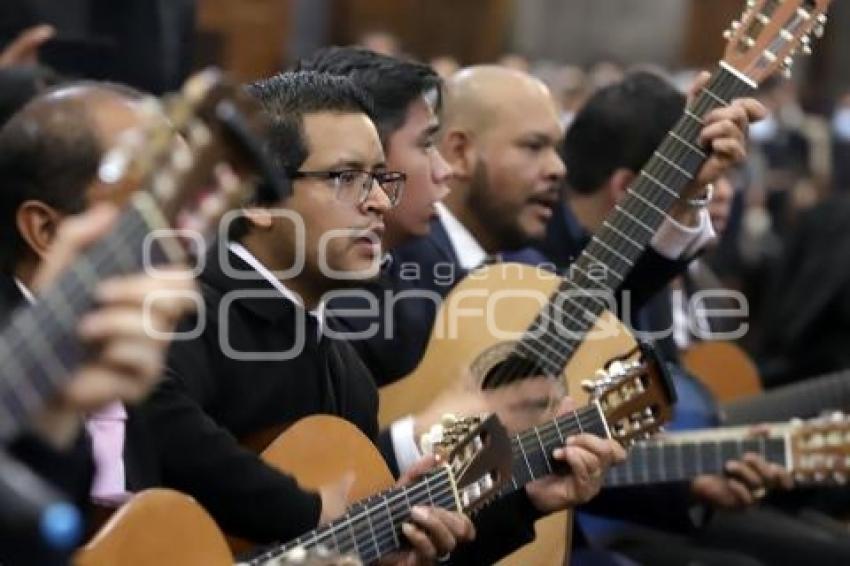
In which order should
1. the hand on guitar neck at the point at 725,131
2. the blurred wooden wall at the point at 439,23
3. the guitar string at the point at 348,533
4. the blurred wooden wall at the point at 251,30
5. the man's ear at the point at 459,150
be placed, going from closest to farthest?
1. the guitar string at the point at 348,533
2. the hand on guitar neck at the point at 725,131
3. the man's ear at the point at 459,150
4. the blurred wooden wall at the point at 251,30
5. the blurred wooden wall at the point at 439,23

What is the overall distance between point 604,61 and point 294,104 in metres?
11.3

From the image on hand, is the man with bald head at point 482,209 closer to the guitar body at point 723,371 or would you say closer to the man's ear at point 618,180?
the man's ear at point 618,180

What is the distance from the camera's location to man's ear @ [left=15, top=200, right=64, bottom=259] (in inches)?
124

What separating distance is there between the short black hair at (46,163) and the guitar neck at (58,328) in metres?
0.78

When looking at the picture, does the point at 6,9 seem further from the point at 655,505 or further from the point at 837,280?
the point at 837,280

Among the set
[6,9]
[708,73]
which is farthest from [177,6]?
[708,73]

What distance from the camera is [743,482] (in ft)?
16.0

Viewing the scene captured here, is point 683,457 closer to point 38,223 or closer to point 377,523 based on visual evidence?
point 377,523

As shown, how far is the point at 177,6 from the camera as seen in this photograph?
5211 mm

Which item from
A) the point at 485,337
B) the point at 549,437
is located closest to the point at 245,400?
the point at 549,437

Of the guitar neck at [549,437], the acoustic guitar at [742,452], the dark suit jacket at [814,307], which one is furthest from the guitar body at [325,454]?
the dark suit jacket at [814,307]

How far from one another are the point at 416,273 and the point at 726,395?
1512 millimetres

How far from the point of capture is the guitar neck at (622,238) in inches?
160

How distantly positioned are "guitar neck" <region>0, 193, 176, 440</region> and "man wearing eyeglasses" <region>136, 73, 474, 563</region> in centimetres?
108
